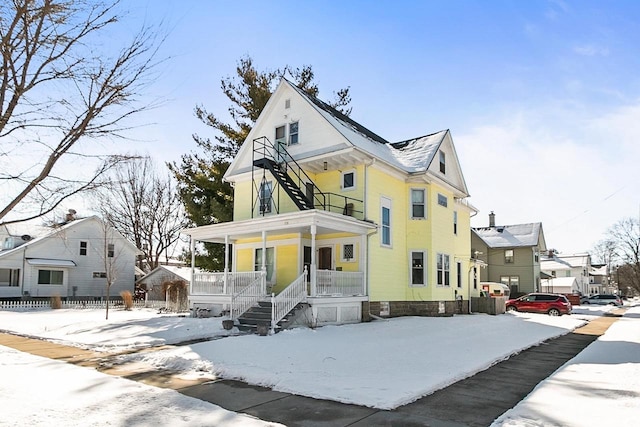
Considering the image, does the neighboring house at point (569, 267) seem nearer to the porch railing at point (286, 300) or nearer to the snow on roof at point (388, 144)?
the snow on roof at point (388, 144)

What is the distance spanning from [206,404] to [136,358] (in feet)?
15.8

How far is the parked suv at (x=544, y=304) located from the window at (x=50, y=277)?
34576 millimetres

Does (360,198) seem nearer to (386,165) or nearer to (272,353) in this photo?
(386,165)

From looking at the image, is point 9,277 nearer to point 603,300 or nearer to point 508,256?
point 508,256

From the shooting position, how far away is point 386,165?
20.6 m

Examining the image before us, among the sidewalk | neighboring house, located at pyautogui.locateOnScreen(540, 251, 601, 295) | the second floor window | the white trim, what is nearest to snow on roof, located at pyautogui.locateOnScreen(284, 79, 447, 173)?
the white trim

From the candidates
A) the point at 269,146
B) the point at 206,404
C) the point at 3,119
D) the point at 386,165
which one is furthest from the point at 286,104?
the point at 206,404

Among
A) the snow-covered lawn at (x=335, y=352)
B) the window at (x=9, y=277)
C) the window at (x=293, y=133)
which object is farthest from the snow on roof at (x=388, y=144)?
the window at (x=9, y=277)

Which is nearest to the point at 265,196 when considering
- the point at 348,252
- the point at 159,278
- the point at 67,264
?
the point at 348,252

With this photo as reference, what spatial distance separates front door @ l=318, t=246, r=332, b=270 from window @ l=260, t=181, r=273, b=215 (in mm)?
3299

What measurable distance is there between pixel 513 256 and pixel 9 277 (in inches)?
1770

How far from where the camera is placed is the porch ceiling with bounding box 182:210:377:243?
16438mm

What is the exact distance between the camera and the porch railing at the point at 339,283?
16.9 metres

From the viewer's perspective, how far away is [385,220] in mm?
20734
